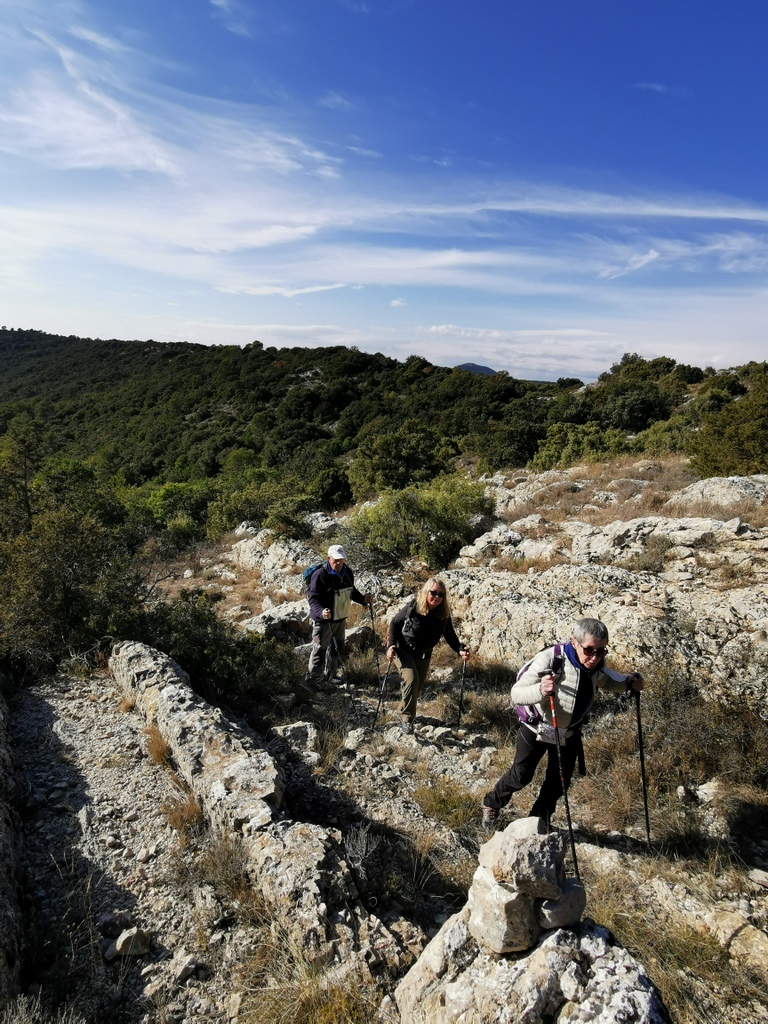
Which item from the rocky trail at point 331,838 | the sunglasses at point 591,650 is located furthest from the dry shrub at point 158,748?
the sunglasses at point 591,650

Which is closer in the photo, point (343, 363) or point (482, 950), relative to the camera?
point (482, 950)

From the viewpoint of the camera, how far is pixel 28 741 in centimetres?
520

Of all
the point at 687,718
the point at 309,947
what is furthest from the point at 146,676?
the point at 687,718

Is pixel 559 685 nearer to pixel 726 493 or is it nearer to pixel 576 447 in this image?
pixel 726 493

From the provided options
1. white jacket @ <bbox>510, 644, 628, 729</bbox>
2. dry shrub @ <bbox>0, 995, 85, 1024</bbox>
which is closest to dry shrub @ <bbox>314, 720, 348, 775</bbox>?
white jacket @ <bbox>510, 644, 628, 729</bbox>

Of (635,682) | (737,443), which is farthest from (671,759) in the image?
(737,443)

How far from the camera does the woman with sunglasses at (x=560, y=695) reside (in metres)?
3.63

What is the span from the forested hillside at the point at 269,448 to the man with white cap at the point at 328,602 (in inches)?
81.6

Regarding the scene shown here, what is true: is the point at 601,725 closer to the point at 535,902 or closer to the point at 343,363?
the point at 535,902

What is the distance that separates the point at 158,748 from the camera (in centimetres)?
499

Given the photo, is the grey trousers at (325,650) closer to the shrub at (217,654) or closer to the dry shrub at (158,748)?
the shrub at (217,654)

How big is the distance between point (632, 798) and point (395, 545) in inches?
310

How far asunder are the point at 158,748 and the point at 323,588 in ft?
7.99

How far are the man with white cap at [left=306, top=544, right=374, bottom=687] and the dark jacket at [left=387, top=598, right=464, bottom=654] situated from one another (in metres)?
1.19
